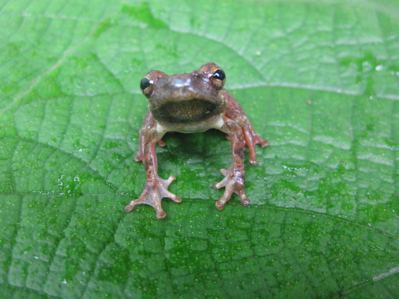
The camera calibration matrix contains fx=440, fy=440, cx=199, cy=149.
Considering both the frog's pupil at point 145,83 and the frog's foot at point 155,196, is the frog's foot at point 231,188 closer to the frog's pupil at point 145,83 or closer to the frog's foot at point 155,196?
the frog's foot at point 155,196

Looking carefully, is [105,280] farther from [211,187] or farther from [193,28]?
[193,28]

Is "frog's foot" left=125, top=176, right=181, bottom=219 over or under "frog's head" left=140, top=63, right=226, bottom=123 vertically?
under

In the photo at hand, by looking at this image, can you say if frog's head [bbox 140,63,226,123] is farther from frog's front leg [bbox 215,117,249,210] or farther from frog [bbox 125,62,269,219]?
frog's front leg [bbox 215,117,249,210]

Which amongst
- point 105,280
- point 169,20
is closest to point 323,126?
point 169,20

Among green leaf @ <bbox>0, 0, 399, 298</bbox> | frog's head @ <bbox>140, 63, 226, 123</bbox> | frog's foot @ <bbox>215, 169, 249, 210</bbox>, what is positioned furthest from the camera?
frog's foot @ <bbox>215, 169, 249, 210</bbox>

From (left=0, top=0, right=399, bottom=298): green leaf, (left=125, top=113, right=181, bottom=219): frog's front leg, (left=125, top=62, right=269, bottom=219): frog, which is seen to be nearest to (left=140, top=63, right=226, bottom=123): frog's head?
(left=125, top=62, right=269, bottom=219): frog

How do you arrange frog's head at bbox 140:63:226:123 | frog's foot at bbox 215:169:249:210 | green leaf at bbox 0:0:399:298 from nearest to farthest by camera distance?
green leaf at bbox 0:0:399:298
frog's head at bbox 140:63:226:123
frog's foot at bbox 215:169:249:210
